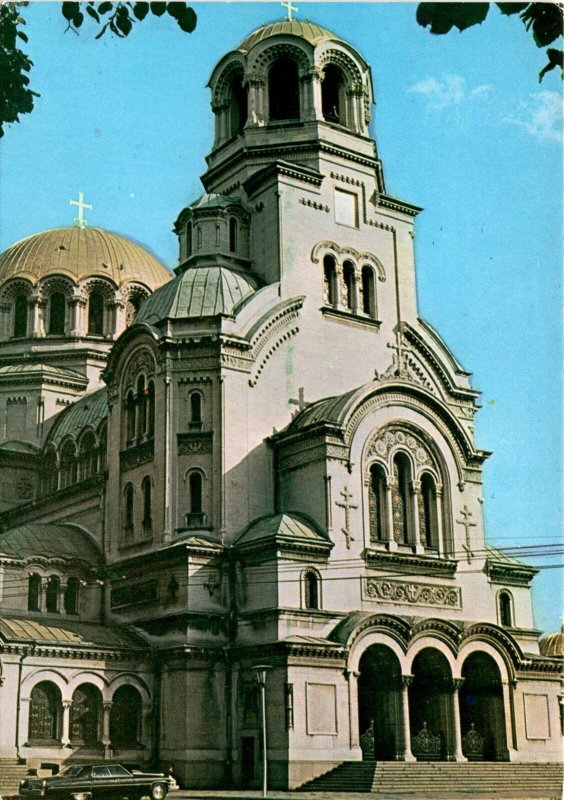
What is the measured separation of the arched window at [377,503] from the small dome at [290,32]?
17.3m

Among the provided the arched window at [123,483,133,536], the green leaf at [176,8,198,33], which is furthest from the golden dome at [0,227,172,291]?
the green leaf at [176,8,198,33]

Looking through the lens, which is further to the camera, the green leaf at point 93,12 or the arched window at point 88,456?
the arched window at point 88,456

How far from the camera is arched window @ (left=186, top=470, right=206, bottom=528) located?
116 feet

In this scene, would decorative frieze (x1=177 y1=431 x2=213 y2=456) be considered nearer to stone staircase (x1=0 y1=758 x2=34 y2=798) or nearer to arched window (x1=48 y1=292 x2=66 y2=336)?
stone staircase (x1=0 y1=758 x2=34 y2=798)

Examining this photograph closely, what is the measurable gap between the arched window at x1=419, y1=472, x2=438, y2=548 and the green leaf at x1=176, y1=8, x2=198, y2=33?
28.9m

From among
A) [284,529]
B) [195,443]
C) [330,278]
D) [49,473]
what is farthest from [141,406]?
[49,473]

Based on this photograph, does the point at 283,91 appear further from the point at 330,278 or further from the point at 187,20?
the point at 187,20

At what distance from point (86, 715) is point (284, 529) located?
26.3ft

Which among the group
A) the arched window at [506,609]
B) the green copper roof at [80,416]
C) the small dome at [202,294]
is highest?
the small dome at [202,294]

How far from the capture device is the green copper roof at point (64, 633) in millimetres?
32000

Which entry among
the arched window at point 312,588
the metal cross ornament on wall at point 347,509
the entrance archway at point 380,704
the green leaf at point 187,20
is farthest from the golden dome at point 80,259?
the green leaf at point 187,20

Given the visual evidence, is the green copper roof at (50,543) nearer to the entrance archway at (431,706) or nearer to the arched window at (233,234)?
the entrance archway at (431,706)

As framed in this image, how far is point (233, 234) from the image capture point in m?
41.3

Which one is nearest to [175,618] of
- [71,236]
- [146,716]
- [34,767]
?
[146,716]
